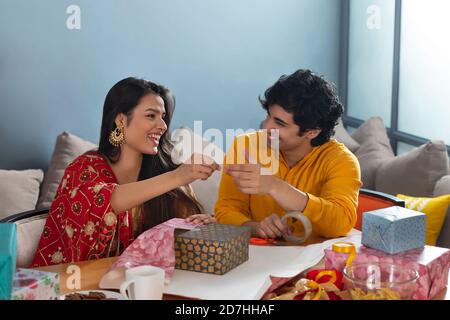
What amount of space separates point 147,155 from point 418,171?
1.47 metres

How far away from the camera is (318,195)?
230 cm

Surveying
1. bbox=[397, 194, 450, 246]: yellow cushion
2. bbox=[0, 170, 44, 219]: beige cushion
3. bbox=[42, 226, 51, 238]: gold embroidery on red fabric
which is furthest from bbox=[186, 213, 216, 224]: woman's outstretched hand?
bbox=[0, 170, 44, 219]: beige cushion

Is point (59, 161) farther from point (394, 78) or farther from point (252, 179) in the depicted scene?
point (394, 78)

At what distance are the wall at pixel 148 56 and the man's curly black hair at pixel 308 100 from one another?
142 centimetres

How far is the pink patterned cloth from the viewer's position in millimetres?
1677

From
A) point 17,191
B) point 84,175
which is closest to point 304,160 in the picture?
point 84,175

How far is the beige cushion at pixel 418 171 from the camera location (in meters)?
3.16

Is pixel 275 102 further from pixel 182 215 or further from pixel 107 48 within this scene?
pixel 107 48

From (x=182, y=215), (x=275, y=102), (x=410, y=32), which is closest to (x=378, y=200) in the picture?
(x=275, y=102)

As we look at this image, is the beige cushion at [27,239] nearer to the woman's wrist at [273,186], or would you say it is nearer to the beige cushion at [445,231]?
the woman's wrist at [273,186]

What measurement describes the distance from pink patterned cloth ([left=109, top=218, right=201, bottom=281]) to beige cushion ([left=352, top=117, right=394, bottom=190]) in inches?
77.3

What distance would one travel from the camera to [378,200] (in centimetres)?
241

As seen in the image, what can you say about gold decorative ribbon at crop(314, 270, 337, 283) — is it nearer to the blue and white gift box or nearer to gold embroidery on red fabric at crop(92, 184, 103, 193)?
the blue and white gift box

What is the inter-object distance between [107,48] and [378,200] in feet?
5.76
